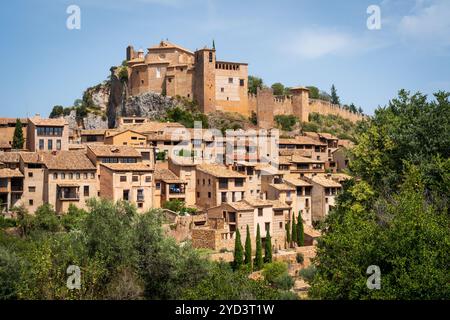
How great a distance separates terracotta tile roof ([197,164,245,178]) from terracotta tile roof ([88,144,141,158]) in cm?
566

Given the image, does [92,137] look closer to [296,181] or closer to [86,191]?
[86,191]

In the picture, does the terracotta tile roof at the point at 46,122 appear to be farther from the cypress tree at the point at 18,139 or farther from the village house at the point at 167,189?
the village house at the point at 167,189

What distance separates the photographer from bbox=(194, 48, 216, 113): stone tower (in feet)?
277

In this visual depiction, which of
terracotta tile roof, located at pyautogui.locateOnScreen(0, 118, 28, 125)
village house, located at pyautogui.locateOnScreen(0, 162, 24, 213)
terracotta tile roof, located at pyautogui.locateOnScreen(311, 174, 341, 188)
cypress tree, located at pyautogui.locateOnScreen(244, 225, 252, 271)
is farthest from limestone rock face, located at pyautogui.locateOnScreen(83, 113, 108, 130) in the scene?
cypress tree, located at pyautogui.locateOnScreen(244, 225, 252, 271)

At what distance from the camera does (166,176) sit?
5744 cm

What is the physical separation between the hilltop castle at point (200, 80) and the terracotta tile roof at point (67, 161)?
3085cm

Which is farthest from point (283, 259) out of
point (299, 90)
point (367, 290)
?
point (299, 90)

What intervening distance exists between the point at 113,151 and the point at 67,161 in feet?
12.8

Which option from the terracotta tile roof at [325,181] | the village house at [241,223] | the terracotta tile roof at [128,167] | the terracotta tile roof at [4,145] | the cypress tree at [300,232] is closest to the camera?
the village house at [241,223]

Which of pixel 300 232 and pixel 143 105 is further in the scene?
pixel 143 105

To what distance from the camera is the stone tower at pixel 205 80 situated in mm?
84312

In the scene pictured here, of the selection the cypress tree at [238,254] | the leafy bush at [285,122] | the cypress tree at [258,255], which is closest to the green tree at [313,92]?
the leafy bush at [285,122]

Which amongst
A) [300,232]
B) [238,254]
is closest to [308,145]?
[300,232]
